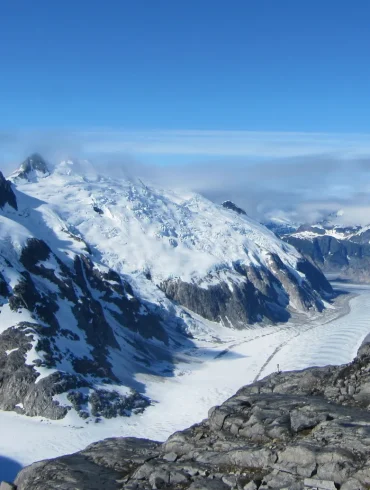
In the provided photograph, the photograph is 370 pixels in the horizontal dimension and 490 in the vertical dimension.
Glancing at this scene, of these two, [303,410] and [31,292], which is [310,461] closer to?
[303,410]

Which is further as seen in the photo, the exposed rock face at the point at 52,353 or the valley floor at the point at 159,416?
the exposed rock face at the point at 52,353

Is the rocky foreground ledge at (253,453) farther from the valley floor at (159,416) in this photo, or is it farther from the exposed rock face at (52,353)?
the exposed rock face at (52,353)

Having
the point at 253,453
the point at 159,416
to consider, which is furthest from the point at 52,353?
the point at 253,453

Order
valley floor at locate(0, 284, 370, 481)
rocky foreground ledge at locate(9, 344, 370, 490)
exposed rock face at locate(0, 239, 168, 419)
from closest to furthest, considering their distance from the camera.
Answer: rocky foreground ledge at locate(9, 344, 370, 490)
valley floor at locate(0, 284, 370, 481)
exposed rock face at locate(0, 239, 168, 419)

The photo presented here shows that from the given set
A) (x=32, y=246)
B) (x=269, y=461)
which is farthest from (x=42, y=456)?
(x=32, y=246)

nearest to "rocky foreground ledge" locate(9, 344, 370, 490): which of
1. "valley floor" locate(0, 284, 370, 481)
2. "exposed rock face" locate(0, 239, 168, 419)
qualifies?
"valley floor" locate(0, 284, 370, 481)

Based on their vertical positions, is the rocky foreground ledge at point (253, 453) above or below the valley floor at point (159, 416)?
above

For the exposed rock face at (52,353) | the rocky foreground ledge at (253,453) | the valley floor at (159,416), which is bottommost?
the valley floor at (159,416)

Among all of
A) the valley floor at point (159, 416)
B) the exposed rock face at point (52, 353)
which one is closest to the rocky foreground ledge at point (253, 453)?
the valley floor at point (159, 416)

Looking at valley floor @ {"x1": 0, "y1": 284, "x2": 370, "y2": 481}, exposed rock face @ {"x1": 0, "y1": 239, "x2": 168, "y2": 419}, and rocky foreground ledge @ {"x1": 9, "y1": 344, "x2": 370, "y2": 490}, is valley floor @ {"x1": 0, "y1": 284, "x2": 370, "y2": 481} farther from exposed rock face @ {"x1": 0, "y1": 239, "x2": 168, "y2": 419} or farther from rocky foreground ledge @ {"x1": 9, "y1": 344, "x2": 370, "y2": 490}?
rocky foreground ledge @ {"x1": 9, "y1": 344, "x2": 370, "y2": 490}
